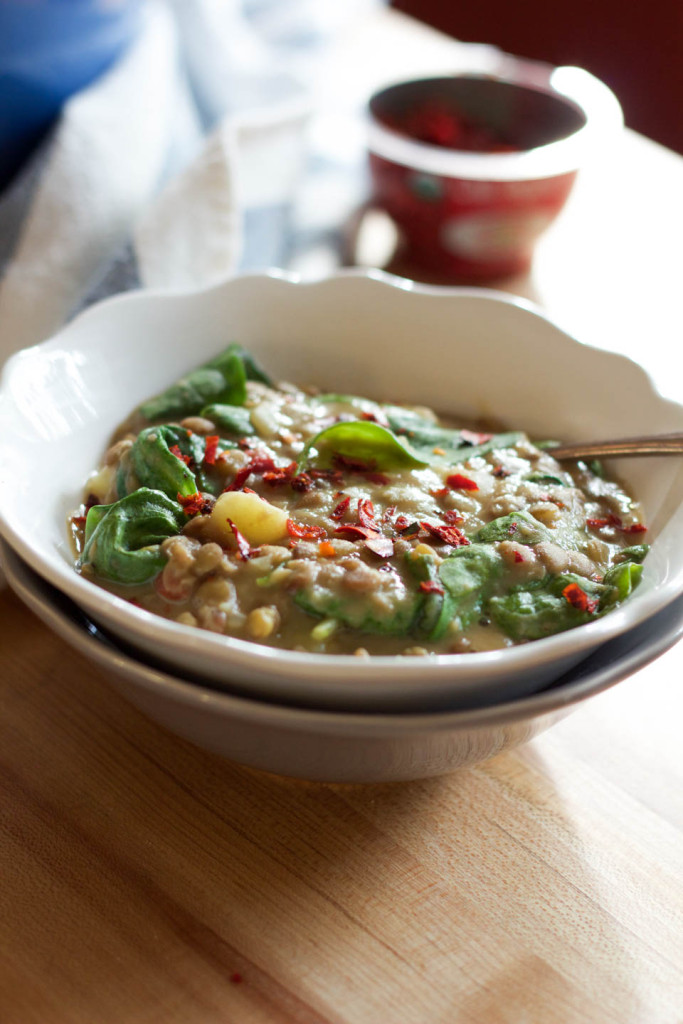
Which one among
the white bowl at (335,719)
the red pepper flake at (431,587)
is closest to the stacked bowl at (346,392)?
the white bowl at (335,719)

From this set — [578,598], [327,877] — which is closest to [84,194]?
[578,598]

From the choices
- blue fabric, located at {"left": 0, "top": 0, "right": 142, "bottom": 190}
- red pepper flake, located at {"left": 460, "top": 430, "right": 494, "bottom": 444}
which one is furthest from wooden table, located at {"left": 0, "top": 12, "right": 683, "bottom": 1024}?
blue fabric, located at {"left": 0, "top": 0, "right": 142, "bottom": 190}

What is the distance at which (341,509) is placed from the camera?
2.16 m

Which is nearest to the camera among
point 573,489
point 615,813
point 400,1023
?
point 400,1023

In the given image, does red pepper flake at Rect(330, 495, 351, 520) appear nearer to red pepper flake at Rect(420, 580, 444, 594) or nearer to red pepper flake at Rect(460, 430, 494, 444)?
red pepper flake at Rect(420, 580, 444, 594)

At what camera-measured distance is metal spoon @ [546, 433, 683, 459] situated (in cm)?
236

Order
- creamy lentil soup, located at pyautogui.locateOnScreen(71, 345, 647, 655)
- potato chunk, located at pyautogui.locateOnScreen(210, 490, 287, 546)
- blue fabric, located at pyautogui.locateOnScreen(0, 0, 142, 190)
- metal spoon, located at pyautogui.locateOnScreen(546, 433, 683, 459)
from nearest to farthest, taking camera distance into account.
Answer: creamy lentil soup, located at pyautogui.locateOnScreen(71, 345, 647, 655), potato chunk, located at pyautogui.locateOnScreen(210, 490, 287, 546), metal spoon, located at pyautogui.locateOnScreen(546, 433, 683, 459), blue fabric, located at pyautogui.locateOnScreen(0, 0, 142, 190)

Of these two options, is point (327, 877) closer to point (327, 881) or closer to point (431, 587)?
point (327, 881)

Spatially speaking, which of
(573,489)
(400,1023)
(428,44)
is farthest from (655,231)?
(400,1023)

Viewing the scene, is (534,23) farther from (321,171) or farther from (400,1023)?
(400,1023)

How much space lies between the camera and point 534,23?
19.3 ft

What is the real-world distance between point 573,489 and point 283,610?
2.89ft

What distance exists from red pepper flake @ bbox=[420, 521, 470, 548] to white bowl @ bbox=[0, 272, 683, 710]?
36cm

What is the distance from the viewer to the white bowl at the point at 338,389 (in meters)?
1.69
